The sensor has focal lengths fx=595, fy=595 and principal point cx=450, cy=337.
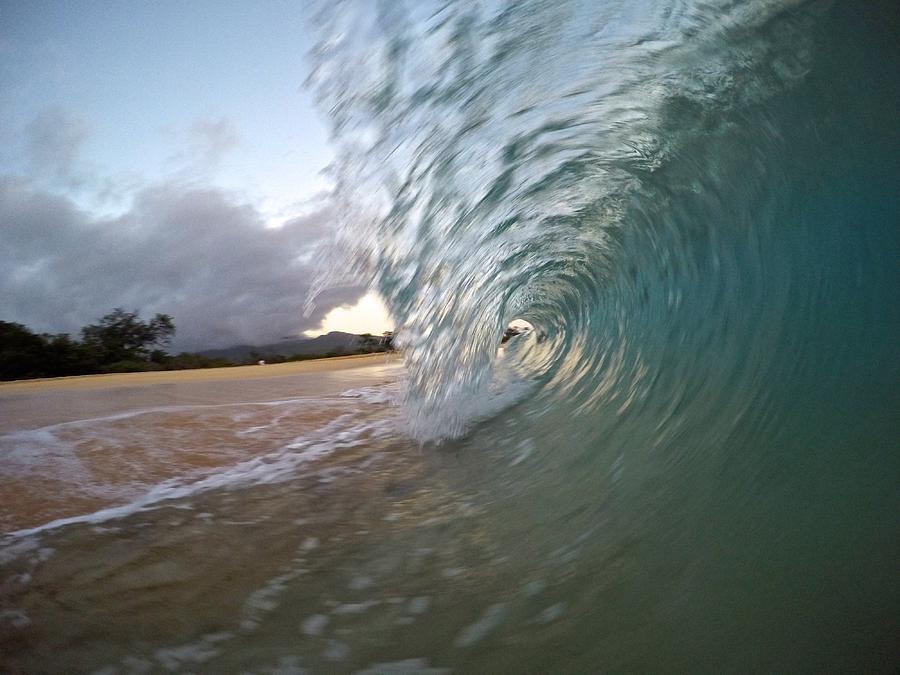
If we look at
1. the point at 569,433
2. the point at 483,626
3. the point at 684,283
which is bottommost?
the point at 483,626

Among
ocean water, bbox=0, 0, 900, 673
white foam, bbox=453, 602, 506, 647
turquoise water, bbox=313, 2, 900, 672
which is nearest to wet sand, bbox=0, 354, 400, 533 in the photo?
ocean water, bbox=0, 0, 900, 673

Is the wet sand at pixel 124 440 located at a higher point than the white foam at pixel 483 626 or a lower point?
higher

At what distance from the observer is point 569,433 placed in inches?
130

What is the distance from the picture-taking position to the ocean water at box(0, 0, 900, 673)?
1391mm

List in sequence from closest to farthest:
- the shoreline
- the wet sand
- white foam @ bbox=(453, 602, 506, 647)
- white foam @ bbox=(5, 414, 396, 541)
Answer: white foam @ bbox=(453, 602, 506, 647), white foam @ bbox=(5, 414, 396, 541), the wet sand, the shoreline

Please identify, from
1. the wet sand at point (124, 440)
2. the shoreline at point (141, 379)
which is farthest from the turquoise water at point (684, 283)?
the shoreline at point (141, 379)

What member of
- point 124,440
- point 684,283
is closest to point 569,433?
point 684,283

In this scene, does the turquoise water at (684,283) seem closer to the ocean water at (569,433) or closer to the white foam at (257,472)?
the ocean water at (569,433)

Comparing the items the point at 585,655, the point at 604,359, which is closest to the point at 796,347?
the point at 585,655

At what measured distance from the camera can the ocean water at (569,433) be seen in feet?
4.56

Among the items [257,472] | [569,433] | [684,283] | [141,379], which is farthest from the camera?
[141,379]

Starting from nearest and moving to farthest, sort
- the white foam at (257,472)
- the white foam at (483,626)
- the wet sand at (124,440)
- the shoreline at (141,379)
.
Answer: the white foam at (483,626) → the white foam at (257,472) → the wet sand at (124,440) → the shoreline at (141,379)

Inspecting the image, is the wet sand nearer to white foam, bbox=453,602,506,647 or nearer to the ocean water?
the ocean water

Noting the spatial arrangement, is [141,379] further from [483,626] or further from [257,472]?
[483,626]
